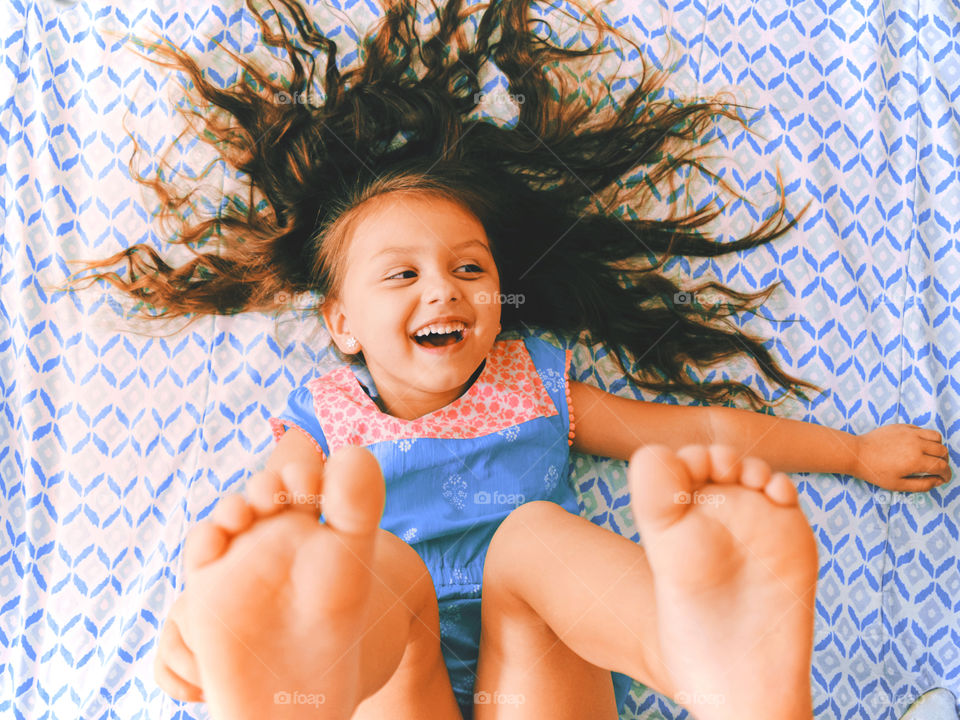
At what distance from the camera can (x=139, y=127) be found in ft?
3.66

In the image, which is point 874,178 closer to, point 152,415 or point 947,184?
point 947,184

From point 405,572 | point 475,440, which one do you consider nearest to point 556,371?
point 475,440

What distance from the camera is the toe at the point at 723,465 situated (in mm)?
611

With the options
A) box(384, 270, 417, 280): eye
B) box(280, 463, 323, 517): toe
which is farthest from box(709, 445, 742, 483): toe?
box(384, 270, 417, 280): eye

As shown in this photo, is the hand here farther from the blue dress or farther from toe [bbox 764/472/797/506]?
toe [bbox 764/472/797/506]

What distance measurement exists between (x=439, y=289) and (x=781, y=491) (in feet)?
1.47

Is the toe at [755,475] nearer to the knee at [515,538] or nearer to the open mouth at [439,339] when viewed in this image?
the knee at [515,538]

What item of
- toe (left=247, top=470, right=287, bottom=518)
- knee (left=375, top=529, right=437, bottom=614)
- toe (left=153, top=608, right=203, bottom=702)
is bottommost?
toe (left=153, top=608, right=203, bottom=702)

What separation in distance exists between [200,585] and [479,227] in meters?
0.57

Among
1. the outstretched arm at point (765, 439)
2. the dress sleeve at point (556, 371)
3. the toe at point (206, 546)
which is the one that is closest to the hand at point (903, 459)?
the outstretched arm at point (765, 439)

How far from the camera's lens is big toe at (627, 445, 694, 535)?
23.0 inches

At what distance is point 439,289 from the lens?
0.89 m

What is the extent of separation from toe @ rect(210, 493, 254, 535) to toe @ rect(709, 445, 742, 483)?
375 millimetres

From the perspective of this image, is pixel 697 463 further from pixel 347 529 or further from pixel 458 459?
pixel 458 459
